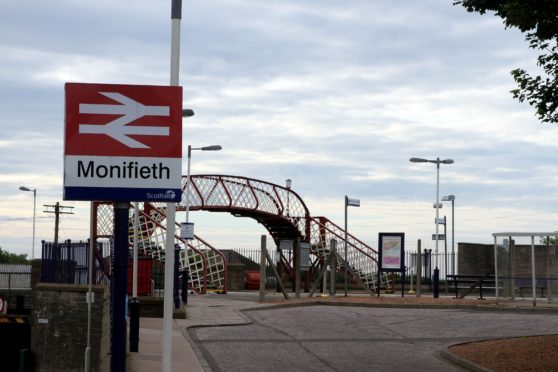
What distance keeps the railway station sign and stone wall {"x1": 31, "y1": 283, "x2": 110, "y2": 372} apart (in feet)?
23.3

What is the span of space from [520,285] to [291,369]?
60.5ft

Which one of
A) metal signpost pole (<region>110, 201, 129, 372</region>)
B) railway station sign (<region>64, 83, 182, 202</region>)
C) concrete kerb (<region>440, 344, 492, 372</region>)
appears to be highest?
railway station sign (<region>64, 83, 182, 202</region>)

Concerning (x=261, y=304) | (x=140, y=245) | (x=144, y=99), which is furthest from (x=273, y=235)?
(x=144, y=99)

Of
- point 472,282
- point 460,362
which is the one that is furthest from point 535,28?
point 472,282

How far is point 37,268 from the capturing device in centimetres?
2452

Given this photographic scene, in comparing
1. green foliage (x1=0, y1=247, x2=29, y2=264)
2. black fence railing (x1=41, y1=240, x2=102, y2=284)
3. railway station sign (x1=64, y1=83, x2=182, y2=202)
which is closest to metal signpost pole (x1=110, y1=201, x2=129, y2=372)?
railway station sign (x1=64, y1=83, x2=182, y2=202)

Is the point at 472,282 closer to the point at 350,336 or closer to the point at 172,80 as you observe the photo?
the point at 350,336

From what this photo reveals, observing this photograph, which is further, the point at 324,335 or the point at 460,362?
the point at 324,335

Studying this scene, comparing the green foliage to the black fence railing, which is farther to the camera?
the green foliage

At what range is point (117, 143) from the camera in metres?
8.41

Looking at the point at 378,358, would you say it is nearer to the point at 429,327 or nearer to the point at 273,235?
the point at 429,327

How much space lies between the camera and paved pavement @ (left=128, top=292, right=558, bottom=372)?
17.1 m

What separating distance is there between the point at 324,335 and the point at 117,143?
47.2 feet

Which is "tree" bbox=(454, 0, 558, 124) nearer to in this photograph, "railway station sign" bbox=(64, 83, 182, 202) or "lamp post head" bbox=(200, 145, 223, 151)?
"railway station sign" bbox=(64, 83, 182, 202)
